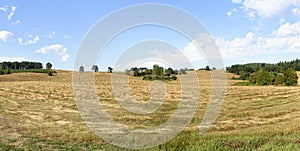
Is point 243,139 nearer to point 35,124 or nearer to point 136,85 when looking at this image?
point 35,124

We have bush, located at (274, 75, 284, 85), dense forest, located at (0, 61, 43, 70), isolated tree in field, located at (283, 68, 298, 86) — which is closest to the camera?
isolated tree in field, located at (283, 68, 298, 86)

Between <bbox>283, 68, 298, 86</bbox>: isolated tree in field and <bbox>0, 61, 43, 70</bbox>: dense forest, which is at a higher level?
<bbox>0, 61, 43, 70</bbox>: dense forest

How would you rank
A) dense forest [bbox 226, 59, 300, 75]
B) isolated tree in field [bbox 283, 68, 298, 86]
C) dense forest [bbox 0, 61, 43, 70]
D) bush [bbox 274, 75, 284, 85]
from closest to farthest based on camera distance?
isolated tree in field [bbox 283, 68, 298, 86], bush [bbox 274, 75, 284, 85], dense forest [bbox 0, 61, 43, 70], dense forest [bbox 226, 59, 300, 75]

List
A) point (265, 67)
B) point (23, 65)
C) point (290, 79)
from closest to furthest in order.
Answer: point (290, 79), point (23, 65), point (265, 67)

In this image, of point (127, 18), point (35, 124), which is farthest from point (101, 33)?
point (35, 124)

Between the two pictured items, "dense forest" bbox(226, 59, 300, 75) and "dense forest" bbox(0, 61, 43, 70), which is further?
"dense forest" bbox(226, 59, 300, 75)

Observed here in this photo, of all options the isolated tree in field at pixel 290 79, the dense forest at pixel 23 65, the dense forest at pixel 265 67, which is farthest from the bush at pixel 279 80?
the dense forest at pixel 23 65

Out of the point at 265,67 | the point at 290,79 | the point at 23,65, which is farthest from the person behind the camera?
the point at 265,67

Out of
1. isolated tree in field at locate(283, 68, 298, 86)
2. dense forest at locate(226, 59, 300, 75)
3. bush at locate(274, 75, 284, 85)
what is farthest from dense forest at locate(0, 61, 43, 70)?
isolated tree in field at locate(283, 68, 298, 86)

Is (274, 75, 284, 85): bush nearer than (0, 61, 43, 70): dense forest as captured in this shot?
Yes

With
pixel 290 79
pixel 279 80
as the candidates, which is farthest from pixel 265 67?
pixel 290 79

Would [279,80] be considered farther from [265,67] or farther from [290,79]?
[265,67]

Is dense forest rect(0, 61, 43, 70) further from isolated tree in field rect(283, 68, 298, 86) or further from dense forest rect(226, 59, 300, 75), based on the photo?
isolated tree in field rect(283, 68, 298, 86)

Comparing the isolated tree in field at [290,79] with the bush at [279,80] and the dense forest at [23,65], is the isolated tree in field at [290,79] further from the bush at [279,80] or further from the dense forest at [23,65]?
the dense forest at [23,65]
